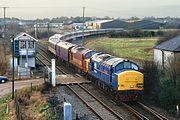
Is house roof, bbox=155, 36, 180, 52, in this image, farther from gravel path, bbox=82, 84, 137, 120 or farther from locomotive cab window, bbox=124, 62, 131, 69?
locomotive cab window, bbox=124, 62, 131, 69

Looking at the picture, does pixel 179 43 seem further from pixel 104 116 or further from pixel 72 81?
pixel 104 116

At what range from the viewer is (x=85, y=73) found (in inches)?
1646

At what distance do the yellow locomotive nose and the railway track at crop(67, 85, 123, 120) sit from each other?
201cm

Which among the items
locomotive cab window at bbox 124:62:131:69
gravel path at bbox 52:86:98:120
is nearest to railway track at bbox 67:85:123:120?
gravel path at bbox 52:86:98:120

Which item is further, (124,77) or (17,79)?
(17,79)

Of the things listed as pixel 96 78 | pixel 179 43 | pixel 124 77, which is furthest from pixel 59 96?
pixel 179 43

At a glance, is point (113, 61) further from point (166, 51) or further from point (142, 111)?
point (166, 51)

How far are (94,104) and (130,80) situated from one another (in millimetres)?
3225

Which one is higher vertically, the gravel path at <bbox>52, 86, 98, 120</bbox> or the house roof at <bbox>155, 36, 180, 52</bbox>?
the house roof at <bbox>155, 36, 180, 52</bbox>

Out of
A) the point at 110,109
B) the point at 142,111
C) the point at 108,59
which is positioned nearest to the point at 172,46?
the point at 108,59

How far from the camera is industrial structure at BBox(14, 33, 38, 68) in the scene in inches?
2104

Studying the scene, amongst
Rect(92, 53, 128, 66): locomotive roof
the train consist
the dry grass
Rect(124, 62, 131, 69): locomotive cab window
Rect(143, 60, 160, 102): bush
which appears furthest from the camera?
Rect(143, 60, 160, 102): bush

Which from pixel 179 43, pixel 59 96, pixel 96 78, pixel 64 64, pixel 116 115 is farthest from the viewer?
pixel 64 64

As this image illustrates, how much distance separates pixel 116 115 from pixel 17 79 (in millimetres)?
23451
